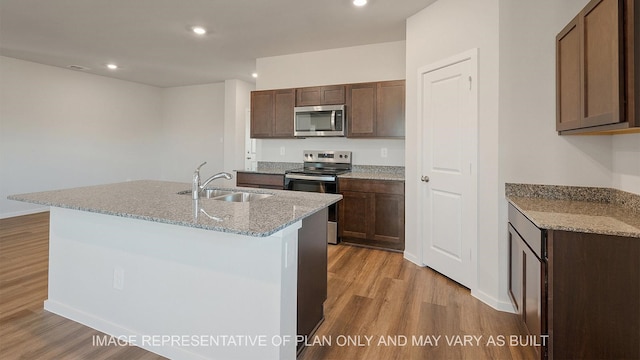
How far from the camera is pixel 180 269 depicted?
1770mm

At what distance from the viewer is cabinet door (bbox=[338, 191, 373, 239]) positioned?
3803mm

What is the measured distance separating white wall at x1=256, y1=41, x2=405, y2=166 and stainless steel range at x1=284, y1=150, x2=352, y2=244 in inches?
4.9

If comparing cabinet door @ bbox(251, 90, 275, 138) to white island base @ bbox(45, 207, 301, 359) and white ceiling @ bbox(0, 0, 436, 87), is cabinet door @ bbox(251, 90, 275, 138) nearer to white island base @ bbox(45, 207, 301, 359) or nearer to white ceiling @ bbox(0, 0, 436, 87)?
white ceiling @ bbox(0, 0, 436, 87)

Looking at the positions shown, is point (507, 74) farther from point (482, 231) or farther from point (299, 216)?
point (299, 216)

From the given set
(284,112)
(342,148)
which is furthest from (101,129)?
(342,148)

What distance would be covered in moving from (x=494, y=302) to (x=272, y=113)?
11.5ft

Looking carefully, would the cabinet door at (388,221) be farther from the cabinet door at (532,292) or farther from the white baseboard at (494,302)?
the cabinet door at (532,292)

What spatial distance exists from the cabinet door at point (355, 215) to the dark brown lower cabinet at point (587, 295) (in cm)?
224

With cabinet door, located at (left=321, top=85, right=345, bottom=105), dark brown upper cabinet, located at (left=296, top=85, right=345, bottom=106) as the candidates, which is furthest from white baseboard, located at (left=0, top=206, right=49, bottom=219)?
cabinet door, located at (left=321, top=85, right=345, bottom=105)

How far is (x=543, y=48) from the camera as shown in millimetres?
2264

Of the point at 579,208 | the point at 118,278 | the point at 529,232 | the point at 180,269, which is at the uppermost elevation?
the point at 579,208

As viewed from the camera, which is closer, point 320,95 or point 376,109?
point 376,109

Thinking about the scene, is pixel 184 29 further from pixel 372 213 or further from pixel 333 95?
pixel 372 213

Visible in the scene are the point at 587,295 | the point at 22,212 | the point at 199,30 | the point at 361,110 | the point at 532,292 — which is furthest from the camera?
the point at 22,212
